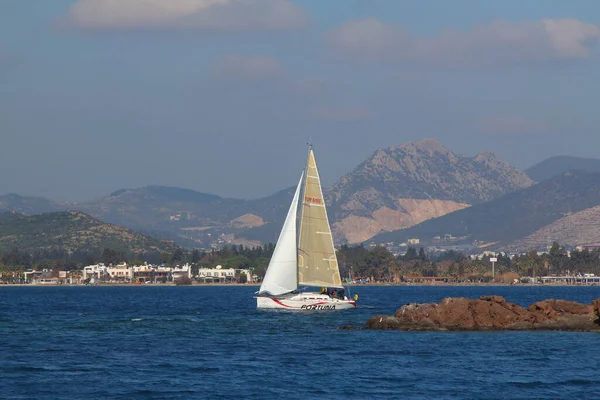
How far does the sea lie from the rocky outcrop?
9.16ft

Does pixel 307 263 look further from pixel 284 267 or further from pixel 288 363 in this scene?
pixel 288 363

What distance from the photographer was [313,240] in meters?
108

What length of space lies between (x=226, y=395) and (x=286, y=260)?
55.1m

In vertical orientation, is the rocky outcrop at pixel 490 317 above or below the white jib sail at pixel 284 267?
below

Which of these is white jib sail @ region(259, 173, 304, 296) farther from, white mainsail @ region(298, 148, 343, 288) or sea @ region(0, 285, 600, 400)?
sea @ region(0, 285, 600, 400)

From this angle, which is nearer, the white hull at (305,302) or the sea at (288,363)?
the sea at (288,363)

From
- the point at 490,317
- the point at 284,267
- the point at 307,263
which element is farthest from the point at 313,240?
the point at 490,317

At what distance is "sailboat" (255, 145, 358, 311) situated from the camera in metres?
107

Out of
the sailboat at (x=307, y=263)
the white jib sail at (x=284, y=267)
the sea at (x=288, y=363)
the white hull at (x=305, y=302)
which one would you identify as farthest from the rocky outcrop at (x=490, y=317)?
the white jib sail at (x=284, y=267)

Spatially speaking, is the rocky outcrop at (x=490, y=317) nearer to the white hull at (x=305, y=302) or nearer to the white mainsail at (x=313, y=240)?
the white hull at (x=305, y=302)

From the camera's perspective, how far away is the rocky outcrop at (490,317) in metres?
83.7

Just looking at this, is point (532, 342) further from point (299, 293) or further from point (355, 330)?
point (299, 293)

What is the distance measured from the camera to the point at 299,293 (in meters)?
107

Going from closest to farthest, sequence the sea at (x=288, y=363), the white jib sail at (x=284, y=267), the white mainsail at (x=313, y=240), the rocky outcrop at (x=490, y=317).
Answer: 1. the sea at (x=288, y=363)
2. the rocky outcrop at (x=490, y=317)
3. the white jib sail at (x=284, y=267)
4. the white mainsail at (x=313, y=240)
